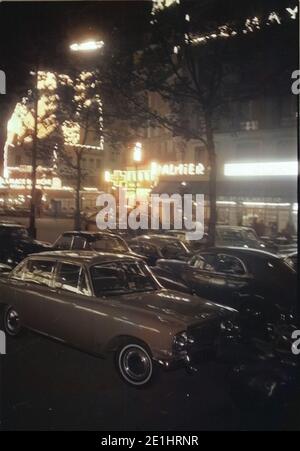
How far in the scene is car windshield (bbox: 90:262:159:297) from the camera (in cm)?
532

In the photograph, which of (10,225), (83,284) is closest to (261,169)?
(10,225)

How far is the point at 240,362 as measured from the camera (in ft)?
16.2

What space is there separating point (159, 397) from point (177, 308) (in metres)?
1.01

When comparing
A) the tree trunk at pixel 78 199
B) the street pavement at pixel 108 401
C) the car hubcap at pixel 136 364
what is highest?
the tree trunk at pixel 78 199

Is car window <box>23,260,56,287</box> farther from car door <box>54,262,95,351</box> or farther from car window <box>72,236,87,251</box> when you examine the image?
car window <box>72,236,87,251</box>

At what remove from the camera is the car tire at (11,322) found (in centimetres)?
607

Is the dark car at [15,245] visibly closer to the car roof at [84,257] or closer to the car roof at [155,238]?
the car roof at [155,238]

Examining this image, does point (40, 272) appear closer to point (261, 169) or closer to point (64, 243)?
point (64, 243)

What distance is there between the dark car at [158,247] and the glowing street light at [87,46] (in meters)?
5.53

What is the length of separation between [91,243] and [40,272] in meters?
3.75

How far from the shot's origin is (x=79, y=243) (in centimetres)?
968

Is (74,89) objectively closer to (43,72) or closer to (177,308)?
(43,72)

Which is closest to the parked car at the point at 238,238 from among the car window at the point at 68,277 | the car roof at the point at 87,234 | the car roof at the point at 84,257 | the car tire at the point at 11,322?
the car roof at the point at 87,234

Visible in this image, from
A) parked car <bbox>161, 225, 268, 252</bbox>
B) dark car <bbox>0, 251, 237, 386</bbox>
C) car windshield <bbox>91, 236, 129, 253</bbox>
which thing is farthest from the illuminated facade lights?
dark car <bbox>0, 251, 237, 386</bbox>
